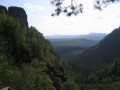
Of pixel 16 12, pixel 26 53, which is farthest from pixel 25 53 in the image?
pixel 16 12

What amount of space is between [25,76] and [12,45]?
43.6 metres

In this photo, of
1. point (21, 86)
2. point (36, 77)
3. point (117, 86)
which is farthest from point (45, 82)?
point (117, 86)

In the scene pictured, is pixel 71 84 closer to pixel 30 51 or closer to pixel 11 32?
pixel 30 51

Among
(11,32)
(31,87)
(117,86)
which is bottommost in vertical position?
(117,86)

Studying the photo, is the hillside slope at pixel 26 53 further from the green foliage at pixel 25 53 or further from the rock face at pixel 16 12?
the rock face at pixel 16 12

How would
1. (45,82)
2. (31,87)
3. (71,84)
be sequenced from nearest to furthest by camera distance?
1. (31,87)
2. (45,82)
3. (71,84)

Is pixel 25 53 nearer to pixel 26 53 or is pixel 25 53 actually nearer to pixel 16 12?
pixel 26 53

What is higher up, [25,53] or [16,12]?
[16,12]

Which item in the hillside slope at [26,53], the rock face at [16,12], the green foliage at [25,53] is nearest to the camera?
the green foliage at [25,53]

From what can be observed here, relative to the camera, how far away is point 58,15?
19891 millimetres

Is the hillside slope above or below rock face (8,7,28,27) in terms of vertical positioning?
below

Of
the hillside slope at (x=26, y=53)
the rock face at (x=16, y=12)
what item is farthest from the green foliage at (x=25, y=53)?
the rock face at (x=16, y=12)

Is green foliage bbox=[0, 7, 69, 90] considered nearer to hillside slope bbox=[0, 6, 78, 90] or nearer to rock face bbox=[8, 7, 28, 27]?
hillside slope bbox=[0, 6, 78, 90]

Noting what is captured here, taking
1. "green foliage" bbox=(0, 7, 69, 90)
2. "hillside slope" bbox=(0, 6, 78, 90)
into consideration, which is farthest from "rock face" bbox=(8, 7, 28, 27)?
"hillside slope" bbox=(0, 6, 78, 90)
